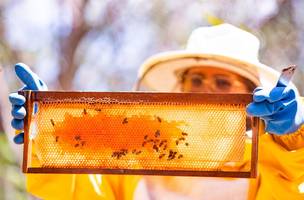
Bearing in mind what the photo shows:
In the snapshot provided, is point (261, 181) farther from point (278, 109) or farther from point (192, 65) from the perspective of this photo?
point (192, 65)

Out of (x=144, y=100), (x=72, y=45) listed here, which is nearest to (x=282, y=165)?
(x=144, y=100)

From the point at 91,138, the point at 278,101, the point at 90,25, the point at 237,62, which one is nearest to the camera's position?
the point at 278,101

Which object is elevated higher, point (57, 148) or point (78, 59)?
point (78, 59)

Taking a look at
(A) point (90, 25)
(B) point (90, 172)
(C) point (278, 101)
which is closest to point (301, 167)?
(C) point (278, 101)

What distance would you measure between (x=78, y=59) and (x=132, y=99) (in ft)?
21.7

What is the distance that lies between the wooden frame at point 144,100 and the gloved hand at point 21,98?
0.03 meters

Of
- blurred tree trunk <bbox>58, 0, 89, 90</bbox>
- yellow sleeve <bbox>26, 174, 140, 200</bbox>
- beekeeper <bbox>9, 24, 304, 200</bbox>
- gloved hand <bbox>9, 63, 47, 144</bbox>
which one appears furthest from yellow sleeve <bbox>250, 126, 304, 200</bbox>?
blurred tree trunk <bbox>58, 0, 89, 90</bbox>

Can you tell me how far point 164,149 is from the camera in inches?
133

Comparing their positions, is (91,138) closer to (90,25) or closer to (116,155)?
(116,155)

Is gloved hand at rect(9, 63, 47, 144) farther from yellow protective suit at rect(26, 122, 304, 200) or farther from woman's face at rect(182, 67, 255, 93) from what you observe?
woman's face at rect(182, 67, 255, 93)

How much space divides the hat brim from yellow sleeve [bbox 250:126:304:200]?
2.21ft

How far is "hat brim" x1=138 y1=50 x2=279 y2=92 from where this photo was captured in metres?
4.13

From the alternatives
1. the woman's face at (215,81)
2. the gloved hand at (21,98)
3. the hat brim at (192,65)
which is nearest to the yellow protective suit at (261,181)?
the gloved hand at (21,98)

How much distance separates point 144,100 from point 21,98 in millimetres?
462
